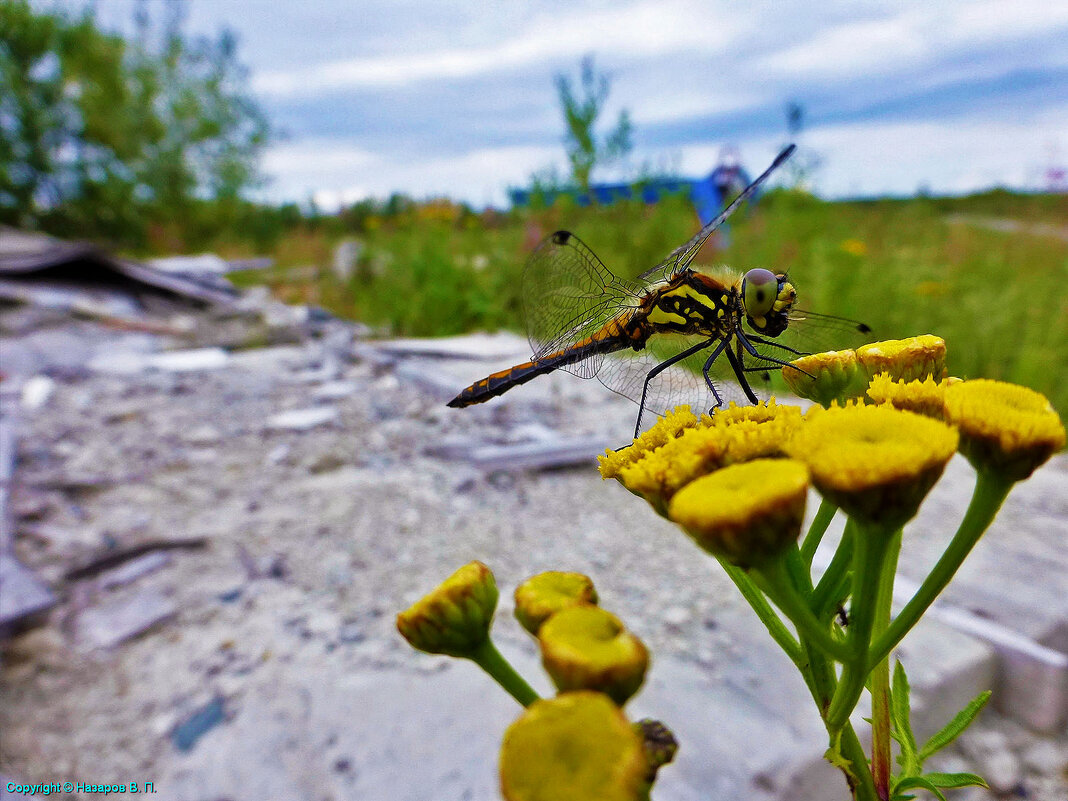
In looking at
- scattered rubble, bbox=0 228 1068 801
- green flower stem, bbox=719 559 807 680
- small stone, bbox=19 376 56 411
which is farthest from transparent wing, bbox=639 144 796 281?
small stone, bbox=19 376 56 411

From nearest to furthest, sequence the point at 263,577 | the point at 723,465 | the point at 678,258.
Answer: the point at 723,465
the point at 678,258
the point at 263,577

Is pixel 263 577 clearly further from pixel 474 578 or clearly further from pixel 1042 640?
pixel 1042 640

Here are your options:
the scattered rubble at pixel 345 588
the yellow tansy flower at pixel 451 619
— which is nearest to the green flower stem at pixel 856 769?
the yellow tansy flower at pixel 451 619

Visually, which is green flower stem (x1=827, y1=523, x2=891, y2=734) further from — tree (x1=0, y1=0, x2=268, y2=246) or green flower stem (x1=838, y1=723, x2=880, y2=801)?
tree (x1=0, y1=0, x2=268, y2=246)

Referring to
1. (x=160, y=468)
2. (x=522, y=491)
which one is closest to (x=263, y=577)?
(x=522, y=491)

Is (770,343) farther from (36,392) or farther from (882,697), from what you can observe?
(36,392)
